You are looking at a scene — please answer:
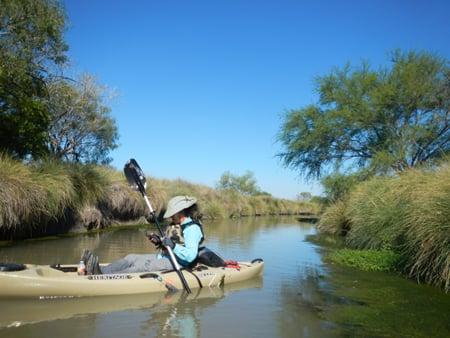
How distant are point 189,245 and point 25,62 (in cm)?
815

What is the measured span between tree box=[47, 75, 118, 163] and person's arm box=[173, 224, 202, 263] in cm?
1737

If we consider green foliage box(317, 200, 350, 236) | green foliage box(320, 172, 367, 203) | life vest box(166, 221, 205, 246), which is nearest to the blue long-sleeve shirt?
life vest box(166, 221, 205, 246)

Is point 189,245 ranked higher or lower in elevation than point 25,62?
lower

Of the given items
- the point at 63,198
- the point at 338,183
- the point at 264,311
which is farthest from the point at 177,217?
the point at 338,183

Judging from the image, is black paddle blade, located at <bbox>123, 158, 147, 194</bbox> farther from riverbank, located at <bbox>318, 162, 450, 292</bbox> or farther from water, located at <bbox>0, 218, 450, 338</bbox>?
riverbank, located at <bbox>318, 162, 450, 292</bbox>

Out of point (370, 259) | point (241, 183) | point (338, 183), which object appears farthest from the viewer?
point (241, 183)

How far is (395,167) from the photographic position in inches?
891

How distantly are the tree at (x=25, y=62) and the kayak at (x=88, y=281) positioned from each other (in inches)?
284

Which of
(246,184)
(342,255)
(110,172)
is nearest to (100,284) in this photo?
(342,255)

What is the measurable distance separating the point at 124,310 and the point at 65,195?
26.7 ft

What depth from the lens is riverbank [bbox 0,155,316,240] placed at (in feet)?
39.3

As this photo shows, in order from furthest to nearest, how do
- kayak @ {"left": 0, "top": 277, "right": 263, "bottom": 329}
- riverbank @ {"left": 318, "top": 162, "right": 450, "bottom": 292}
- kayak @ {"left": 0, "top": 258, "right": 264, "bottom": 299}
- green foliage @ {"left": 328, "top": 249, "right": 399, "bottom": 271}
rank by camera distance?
green foliage @ {"left": 328, "top": 249, "right": 399, "bottom": 271}
riverbank @ {"left": 318, "top": 162, "right": 450, "bottom": 292}
kayak @ {"left": 0, "top": 258, "right": 264, "bottom": 299}
kayak @ {"left": 0, "top": 277, "right": 263, "bottom": 329}

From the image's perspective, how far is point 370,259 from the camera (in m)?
11.1

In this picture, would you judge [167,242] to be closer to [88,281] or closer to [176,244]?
[176,244]
